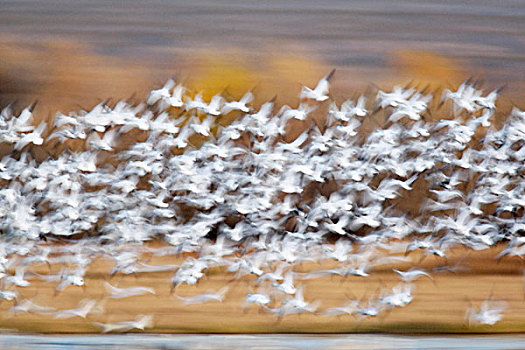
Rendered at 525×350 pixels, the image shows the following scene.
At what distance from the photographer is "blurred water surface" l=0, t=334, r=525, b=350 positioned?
0.80 metres

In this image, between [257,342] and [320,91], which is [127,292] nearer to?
[257,342]

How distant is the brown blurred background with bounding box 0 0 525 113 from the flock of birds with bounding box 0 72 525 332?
2cm

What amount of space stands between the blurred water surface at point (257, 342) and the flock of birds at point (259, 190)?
0.03 m

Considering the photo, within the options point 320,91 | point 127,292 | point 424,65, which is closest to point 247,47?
point 320,91

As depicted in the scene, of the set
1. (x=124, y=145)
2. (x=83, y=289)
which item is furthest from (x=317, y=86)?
(x=83, y=289)

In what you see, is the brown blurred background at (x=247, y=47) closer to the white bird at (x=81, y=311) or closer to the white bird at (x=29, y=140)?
the white bird at (x=29, y=140)

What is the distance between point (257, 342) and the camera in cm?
81

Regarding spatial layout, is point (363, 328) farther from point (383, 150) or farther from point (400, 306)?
point (383, 150)

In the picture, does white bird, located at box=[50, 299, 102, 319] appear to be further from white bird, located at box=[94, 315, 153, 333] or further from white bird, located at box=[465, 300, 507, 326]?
white bird, located at box=[465, 300, 507, 326]

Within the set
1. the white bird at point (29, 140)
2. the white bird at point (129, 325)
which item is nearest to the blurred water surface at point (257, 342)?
the white bird at point (129, 325)

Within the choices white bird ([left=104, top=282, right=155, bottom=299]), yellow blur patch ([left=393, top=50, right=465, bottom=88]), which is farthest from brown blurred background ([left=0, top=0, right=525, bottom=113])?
white bird ([left=104, top=282, right=155, bottom=299])

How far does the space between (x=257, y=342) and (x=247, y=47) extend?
0.33 m

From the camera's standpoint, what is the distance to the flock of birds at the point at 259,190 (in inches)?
32.3

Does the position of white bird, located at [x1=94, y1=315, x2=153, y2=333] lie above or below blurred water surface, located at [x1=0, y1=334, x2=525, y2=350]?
above
